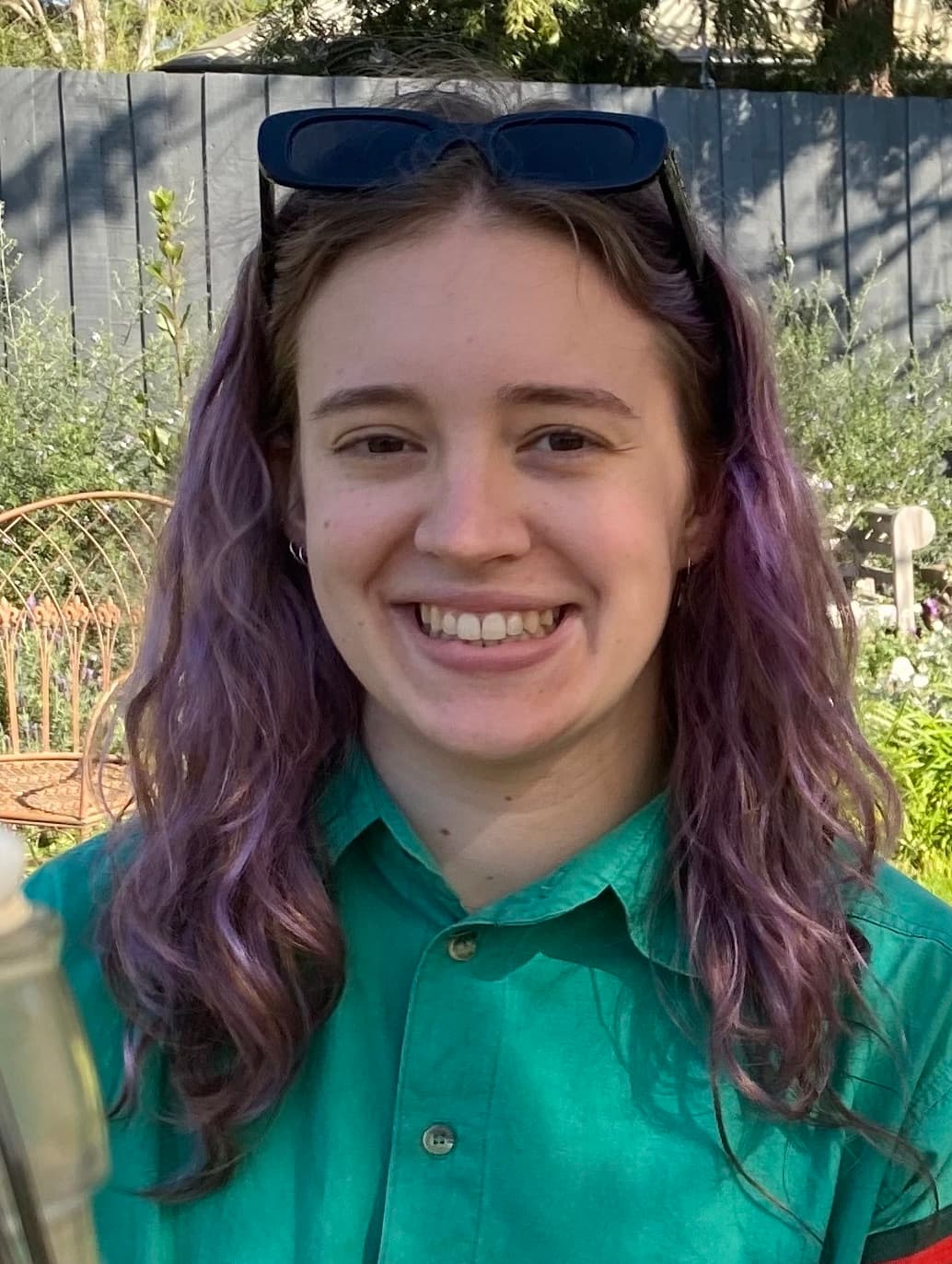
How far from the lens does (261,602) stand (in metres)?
1.41

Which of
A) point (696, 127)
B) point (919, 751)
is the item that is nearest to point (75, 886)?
point (919, 751)

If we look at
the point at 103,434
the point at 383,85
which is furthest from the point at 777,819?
the point at 103,434

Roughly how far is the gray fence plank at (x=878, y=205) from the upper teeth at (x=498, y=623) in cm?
587

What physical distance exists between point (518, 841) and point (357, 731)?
0.22m

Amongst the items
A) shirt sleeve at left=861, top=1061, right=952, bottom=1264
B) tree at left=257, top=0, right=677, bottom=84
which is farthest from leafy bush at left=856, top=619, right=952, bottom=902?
tree at left=257, top=0, right=677, bottom=84

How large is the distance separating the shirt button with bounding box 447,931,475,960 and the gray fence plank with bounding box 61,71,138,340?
5.01 metres

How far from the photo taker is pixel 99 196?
18.9 ft

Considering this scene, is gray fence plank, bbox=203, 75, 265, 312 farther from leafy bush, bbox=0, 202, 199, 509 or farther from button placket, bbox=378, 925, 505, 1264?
button placket, bbox=378, 925, 505, 1264

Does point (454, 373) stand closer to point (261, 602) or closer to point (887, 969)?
point (261, 602)

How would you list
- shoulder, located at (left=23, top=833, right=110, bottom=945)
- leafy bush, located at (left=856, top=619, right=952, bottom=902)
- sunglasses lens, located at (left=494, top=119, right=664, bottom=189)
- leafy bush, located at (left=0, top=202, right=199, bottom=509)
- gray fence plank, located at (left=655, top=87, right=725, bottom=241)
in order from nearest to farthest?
1. sunglasses lens, located at (left=494, top=119, right=664, bottom=189)
2. shoulder, located at (left=23, top=833, right=110, bottom=945)
3. leafy bush, located at (left=856, top=619, right=952, bottom=902)
4. leafy bush, located at (left=0, top=202, right=199, bottom=509)
5. gray fence plank, located at (left=655, top=87, right=725, bottom=241)

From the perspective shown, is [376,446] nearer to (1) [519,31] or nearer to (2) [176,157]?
(2) [176,157]

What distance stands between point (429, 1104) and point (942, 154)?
21.9 ft

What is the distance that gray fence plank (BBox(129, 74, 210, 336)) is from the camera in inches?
226

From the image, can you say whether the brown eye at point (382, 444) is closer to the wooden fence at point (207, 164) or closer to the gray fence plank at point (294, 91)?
the wooden fence at point (207, 164)
